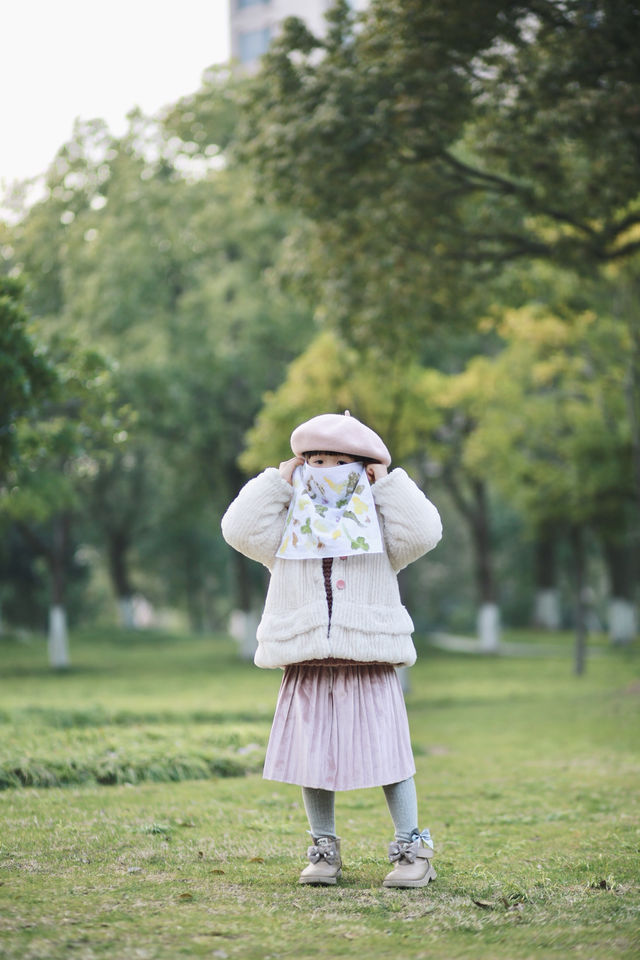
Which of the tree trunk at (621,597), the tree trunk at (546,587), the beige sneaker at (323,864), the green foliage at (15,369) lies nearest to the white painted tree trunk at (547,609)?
the tree trunk at (546,587)

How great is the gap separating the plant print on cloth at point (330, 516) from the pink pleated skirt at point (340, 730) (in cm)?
51

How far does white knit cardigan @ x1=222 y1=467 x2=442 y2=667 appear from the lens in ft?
14.9

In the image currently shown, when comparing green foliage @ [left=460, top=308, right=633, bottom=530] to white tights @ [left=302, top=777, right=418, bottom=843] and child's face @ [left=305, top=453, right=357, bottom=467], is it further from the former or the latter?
white tights @ [left=302, top=777, right=418, bottom=843]

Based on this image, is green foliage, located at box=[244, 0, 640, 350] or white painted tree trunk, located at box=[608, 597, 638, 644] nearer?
green foliage, located at box=[244, 0, 640, 350]

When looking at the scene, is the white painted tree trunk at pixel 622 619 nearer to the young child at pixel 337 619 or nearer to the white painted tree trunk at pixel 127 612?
the white painted tree trunk at pixel 127 612

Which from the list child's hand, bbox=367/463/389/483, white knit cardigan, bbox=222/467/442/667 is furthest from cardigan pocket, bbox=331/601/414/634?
child's hand, bbox=367/463/389/483

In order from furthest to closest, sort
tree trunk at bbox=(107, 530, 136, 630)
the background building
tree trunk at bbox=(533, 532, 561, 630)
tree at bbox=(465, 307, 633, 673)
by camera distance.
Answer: the background building → tree trunk at bbox=(107, 530, 136, 630) → tree trunk at bbox=(533, 532, 561, 630) → tree at bbox=(465, 307, 633, 673)

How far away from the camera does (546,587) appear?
1462 inches

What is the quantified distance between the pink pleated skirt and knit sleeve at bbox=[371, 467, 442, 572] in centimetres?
51

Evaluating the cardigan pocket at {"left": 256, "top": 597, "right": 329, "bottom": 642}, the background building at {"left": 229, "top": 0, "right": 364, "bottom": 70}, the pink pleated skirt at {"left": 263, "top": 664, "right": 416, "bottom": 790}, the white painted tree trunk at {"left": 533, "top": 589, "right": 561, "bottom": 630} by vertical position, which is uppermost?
the background building at {"left": 229, "top": 0, "right": 364, "bottom": 70}

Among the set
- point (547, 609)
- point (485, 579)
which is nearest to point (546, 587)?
point (547, 609)

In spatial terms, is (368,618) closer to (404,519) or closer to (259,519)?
(404,519)

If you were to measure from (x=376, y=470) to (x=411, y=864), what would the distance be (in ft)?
5.54

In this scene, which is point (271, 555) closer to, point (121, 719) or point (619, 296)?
point (121, 719)
